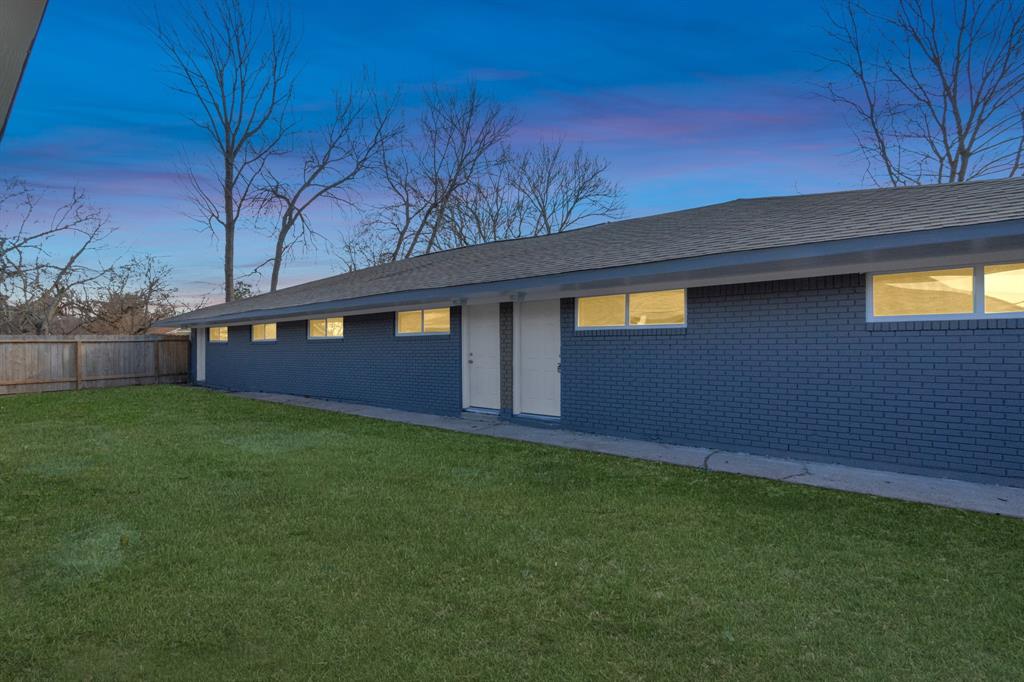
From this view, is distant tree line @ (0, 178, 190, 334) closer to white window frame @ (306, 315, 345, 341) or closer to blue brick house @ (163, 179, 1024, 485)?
white window frame @ (306, 315, 345, 341)

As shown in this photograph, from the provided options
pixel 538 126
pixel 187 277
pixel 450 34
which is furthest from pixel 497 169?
pixel 187 277

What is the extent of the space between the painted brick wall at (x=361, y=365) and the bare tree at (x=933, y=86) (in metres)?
15.0

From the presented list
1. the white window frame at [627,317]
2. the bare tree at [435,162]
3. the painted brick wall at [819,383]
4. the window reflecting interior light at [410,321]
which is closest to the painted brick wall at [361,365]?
the window reflecting interior light at [410,321]

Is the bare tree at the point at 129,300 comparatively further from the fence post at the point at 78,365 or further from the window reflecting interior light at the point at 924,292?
the window reflecting interior light at the point at 924,292

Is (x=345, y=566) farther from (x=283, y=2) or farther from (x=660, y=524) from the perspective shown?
(x=283, y=2)

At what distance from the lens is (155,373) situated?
70.4 feet

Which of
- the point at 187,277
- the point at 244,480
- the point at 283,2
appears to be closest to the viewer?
the point at 244,480

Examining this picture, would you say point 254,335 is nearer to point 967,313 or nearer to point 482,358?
point 482,358

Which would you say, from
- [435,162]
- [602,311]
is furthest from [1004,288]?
[435,162]

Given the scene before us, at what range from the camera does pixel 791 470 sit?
22.6 ft

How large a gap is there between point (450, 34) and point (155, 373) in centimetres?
1546

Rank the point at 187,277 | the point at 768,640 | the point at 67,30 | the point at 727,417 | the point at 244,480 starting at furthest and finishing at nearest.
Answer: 1. the point at 187,277
2. the point at 727,417
3. the point at 244,480
4. the point at 67,30
5. the point at 768,640

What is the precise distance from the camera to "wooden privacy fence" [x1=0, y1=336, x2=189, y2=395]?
58.3 ft

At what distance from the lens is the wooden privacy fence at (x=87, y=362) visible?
17781mm
